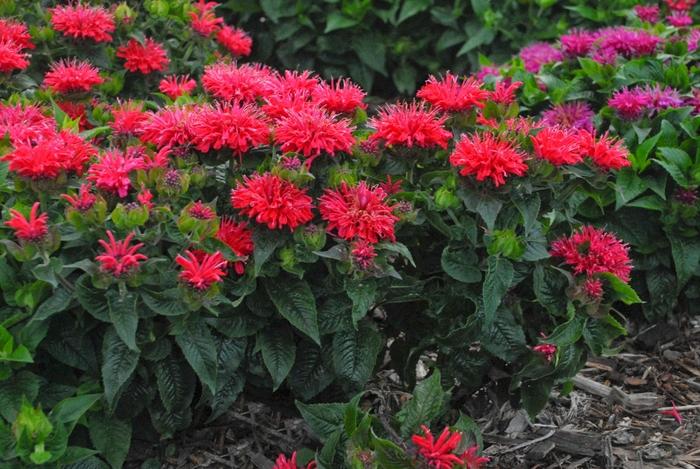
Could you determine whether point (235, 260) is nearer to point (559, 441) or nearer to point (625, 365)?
point (559, 441)

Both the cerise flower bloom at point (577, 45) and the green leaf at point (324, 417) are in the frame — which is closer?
the green leaf at point (324, 417)

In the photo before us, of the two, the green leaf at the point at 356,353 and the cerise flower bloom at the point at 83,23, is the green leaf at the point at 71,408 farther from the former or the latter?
the cerise flower bloom at the point at 83,23

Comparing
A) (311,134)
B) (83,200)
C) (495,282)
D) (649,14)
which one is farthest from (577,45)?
(83,200)

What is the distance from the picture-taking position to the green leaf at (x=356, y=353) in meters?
2.30

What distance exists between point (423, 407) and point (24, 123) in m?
1.28

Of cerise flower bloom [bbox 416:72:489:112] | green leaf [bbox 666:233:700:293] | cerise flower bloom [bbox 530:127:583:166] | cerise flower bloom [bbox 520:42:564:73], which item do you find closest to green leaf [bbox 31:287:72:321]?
cerise flower bloom [bbox 416:72:489:112]

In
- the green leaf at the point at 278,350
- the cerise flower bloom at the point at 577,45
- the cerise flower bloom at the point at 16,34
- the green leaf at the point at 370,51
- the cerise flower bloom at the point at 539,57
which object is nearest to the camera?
the green leaf at the point at 278,350

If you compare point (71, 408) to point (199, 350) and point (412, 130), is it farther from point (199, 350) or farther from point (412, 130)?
point (412, 130)

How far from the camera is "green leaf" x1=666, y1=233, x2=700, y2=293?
2988 mm

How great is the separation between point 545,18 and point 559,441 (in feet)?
9.34

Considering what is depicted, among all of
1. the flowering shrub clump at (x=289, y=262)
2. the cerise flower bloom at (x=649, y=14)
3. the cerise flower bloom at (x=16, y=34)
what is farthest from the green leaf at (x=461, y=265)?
the cerise flower bloom at (x=649, y=14)

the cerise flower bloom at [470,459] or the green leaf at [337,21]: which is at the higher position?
the cerise flower bloom at [470,459]

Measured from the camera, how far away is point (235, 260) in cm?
214

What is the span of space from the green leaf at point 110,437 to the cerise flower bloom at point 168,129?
0.72 metres
